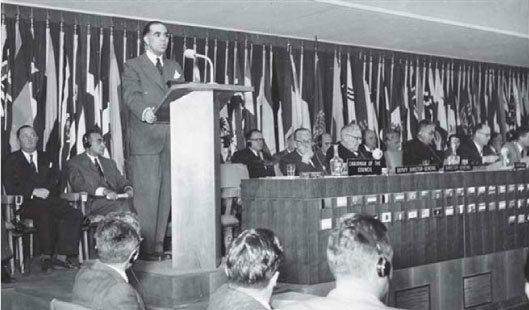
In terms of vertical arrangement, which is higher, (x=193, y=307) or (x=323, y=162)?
(x=323, y=162)

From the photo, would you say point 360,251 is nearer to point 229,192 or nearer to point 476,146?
point 229,192

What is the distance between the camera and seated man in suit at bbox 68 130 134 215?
7.05 meters

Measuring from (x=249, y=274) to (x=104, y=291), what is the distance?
0.81m

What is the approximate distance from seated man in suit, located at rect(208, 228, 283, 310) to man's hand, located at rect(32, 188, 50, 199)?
14.9 ft

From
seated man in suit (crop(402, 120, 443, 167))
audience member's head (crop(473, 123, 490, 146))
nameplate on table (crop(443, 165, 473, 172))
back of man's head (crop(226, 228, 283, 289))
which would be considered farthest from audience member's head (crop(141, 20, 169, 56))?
audience member's head (crop(473, 123, 490, 146))

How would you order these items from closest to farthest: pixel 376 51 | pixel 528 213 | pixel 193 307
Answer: pixel 193 307, pixel 528 213, pixel 376 51

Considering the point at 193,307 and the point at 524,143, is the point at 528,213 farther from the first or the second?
the point at 193,307

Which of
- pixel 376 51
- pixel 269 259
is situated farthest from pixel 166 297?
pixel 376 51

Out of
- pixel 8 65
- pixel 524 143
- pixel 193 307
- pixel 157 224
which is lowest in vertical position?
pixel 193 307

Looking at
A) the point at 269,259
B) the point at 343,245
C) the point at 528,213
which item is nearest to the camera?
the point at 343,245

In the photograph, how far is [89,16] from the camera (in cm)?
800

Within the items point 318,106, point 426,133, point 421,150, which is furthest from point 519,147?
point 318,106

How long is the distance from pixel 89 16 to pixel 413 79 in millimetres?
5899

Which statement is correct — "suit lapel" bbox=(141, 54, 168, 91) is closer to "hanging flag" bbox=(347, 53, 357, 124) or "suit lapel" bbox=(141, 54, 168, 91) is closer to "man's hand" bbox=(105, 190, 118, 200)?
"man's hand" bbox=(105, 190, 118, 200)
